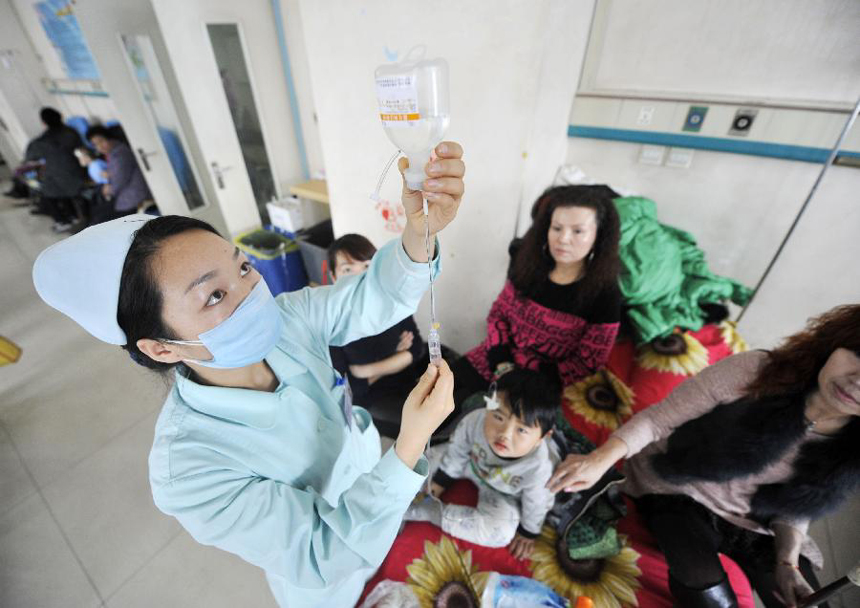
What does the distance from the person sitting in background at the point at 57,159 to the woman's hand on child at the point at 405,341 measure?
501cm

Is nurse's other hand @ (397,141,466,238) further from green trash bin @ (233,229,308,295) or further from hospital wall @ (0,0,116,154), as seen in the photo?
hospital wall @ (0,0,116,154)

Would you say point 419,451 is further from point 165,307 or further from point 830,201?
point 830,201

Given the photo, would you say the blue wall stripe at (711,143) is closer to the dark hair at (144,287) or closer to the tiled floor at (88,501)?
the dark hair at (144,287)

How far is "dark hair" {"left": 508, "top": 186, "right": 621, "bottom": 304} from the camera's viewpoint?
5.07 feet

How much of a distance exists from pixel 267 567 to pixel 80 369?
2902 millimetres

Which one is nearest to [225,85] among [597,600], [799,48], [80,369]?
[80,369]

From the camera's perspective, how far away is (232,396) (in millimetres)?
799

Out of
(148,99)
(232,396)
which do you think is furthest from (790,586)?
(148,99)

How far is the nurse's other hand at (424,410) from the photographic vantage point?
2.12 ft

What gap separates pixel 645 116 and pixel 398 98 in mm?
1758

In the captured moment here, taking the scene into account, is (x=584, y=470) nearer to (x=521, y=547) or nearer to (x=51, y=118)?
(x=521, y=547)

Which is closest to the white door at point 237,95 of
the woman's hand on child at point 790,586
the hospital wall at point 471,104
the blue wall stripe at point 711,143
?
the hospital wall at point 471,104

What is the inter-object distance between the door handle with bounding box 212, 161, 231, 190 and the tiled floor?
1.52 m

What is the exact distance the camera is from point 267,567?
754 millimetres
